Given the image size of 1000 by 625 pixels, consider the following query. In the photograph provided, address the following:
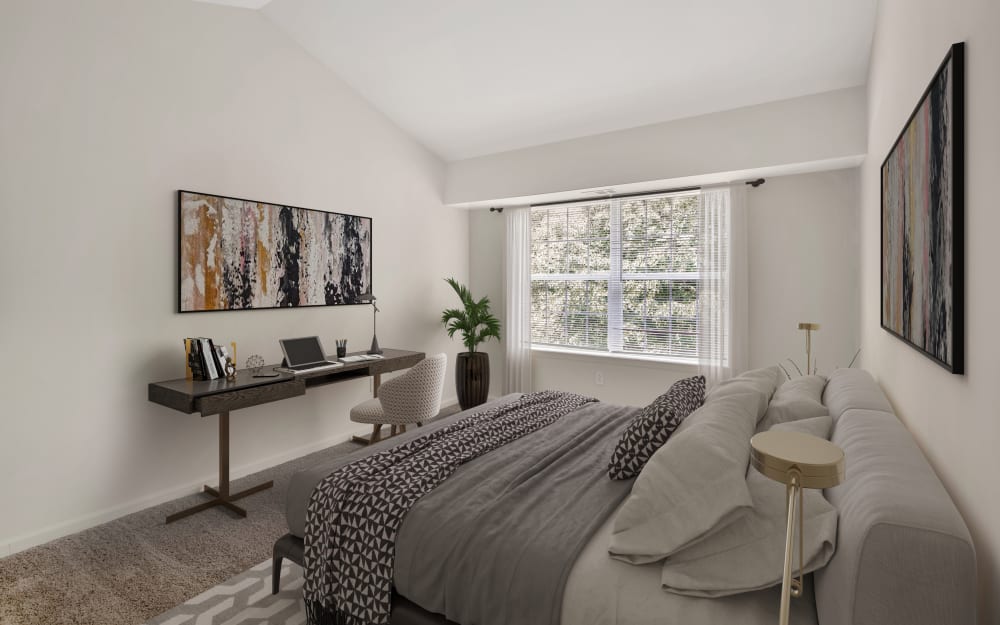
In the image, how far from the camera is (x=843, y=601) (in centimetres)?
101

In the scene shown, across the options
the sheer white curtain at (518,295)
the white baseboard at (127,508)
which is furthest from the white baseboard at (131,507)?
the sheer white curtain at (518,295)

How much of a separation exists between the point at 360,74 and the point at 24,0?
81.2 inches

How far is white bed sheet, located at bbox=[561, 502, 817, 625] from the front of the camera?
120 centimetres

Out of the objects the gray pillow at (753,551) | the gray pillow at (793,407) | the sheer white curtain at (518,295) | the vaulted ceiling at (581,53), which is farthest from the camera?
the sheer white curtain at (518,295)

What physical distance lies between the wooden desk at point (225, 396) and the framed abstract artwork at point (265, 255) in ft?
1.89

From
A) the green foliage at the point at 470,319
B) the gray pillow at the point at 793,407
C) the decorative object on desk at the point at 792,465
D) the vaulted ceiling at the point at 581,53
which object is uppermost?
the vaulted ceiling at the point at 581,53

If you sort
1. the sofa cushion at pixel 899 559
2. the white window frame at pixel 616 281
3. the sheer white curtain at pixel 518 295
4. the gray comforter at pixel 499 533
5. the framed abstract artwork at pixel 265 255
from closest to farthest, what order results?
the sofa cushion at pixel 899 559
the gray comforter at pixel 499 533
the framed abstract artwork at pixel 265 255
the white window frame at pixel 616 281
the sheer white curtain at pixel 518 295

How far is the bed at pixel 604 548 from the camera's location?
95cm

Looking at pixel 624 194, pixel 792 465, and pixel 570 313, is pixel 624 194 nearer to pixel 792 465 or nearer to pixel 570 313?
pixel 570 313

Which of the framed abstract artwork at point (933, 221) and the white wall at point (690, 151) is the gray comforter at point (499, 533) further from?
the white wall at point (690, 151)

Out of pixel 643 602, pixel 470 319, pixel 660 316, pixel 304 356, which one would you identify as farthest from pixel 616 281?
pixel 643 602

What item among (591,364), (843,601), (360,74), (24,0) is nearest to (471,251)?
(591,364)

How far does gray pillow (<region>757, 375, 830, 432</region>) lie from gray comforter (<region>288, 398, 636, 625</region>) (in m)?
0.69

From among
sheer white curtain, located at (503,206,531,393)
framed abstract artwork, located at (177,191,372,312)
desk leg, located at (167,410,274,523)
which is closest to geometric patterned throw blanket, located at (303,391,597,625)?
desk leg, located at (167,410,274,523)
